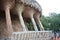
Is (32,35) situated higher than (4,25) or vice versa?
(4,25)

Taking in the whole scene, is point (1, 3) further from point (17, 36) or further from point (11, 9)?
point (17, 36)

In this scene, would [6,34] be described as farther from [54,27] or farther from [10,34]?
[54,27]

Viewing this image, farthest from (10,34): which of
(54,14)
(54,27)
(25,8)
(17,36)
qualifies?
(54,14)

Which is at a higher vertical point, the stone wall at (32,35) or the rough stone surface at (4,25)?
the rough stone surface at (4,25)

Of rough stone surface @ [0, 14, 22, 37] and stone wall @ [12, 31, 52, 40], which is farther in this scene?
rough stone surface @ [0, 14, 22, 37]

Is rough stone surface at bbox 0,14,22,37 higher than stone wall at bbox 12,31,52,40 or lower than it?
higher

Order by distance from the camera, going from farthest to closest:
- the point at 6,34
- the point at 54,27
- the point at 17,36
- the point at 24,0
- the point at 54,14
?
the point at 54,14 < the point at 54,27 < the point at 24,0 < the point at 6,34 < the point at 17,36

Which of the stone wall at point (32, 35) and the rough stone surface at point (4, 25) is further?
the rough stone surface at point (4, 25)

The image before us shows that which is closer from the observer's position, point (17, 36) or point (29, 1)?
point (17, 36)

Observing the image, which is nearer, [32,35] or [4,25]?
[32,35]

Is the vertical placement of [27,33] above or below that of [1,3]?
below

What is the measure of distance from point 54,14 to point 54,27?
458cm

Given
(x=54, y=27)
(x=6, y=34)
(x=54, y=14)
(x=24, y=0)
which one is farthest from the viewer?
(x=54, y=14)

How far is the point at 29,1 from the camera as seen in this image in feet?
43.9
